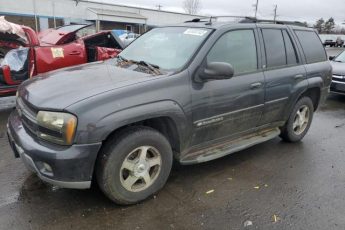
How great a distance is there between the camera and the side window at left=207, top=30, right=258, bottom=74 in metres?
3.88

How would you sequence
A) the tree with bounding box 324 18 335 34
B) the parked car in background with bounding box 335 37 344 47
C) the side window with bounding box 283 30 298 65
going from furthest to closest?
1. the tree with bounding box 324 18 335 34
2. the parked car in background with bounding box 335 37 344 47
3. the side window with bounding box 283 30 298 65

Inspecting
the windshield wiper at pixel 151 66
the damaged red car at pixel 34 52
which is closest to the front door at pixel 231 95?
the windshield wiper at pixel 151 66

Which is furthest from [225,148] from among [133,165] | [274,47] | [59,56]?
[59,56]

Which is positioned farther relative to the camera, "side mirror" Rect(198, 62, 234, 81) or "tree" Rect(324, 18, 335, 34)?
"tree" Rect(324, 18, 335, 34)

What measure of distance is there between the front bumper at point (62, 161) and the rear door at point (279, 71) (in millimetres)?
2492

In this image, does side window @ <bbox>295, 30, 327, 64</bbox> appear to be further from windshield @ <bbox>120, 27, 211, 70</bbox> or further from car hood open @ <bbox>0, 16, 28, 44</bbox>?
car hood open @ <bbox>0, 16, 28, 44</bbox>

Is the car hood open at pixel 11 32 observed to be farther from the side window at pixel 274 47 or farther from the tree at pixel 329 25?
the tree at pixel 329 25

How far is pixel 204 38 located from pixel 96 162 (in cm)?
180

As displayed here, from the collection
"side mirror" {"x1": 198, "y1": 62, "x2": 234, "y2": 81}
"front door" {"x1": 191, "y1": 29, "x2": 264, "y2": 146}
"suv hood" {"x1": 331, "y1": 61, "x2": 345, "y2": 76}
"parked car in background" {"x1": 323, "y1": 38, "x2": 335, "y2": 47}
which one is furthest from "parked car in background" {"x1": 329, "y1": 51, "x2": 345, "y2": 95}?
"parked car in background" {"x1": 323, "y1": 38, "x2": 335, "y2": 47}

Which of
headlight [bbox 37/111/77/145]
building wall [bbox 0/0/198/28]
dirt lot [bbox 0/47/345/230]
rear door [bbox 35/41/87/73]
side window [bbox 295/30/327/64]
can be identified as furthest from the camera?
building wall [bbox 0/0/198/28]

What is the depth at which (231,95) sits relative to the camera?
3.89 meters

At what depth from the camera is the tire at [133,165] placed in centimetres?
308

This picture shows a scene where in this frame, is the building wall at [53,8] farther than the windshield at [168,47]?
Yes

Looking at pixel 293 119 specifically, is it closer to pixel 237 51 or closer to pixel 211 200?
pixel 237 51
